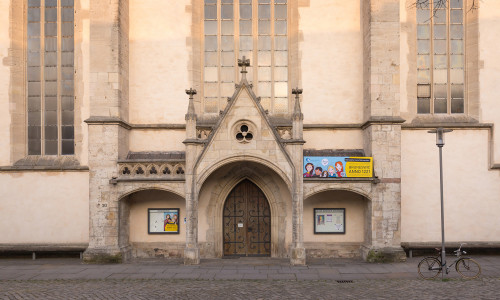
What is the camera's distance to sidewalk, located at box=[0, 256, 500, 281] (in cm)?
1485

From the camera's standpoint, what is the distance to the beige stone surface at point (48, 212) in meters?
18.7

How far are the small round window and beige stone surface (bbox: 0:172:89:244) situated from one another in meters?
6.32

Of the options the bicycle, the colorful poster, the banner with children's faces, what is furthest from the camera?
the colorful poster

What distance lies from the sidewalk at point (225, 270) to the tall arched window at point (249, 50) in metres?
6.15

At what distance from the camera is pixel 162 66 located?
19.2 meters

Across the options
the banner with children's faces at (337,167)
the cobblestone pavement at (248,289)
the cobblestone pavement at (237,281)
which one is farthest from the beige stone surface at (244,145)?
the cobblestone pavement at (248,289)

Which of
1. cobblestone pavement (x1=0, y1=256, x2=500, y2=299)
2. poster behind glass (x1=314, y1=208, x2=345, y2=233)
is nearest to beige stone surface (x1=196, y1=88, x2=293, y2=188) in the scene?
poster behind glass (x1=314, y1=208, x2=345, y2=233)

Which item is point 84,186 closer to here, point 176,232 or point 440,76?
point 176,232

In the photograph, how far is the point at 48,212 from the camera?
18750mm

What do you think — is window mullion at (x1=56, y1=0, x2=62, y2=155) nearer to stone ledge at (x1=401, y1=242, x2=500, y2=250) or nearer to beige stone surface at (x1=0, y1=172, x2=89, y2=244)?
beige stone surface at (x1=0, y1=172, x2=89, y2=244)

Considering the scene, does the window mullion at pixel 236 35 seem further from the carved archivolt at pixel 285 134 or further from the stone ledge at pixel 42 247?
the stone ledge at pixel 42 247

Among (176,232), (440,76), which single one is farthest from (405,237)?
(176,232)

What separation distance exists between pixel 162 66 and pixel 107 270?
26.2 feet

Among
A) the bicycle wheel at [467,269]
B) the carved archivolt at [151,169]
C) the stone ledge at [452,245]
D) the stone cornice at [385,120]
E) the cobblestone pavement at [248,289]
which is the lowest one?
the cobblestone pavement at [248,289]
